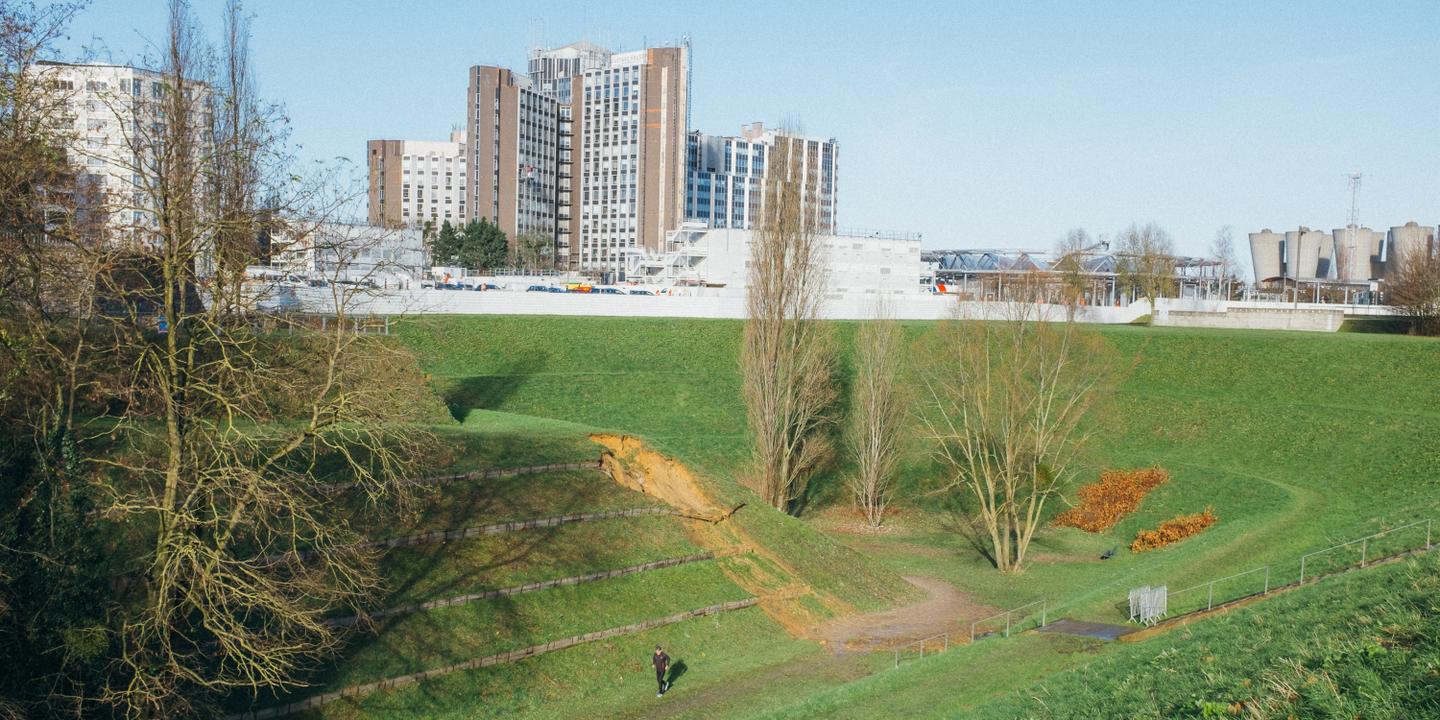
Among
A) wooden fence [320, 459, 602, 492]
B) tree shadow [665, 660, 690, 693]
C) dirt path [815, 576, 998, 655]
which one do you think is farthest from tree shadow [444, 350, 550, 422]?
tree shadow [665, 660, 690, 693]

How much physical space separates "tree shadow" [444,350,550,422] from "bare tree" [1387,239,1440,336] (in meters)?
53.6

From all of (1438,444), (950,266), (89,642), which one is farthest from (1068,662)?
(950,266)

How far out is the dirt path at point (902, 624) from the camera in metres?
26.6

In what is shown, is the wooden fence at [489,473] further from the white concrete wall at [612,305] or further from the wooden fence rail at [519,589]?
the white concrete wall at [612,305]

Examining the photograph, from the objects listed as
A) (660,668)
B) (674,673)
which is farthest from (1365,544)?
(660,668)

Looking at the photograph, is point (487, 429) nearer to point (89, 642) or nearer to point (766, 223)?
point (766, 223)

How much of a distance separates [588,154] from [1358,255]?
123m

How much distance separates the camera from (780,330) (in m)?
40.5

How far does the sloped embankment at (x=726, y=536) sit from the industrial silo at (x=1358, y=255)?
160 metres

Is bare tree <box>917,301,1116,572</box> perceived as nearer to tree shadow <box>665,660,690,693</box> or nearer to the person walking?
tree shadow <box>665,660,690,693</box>

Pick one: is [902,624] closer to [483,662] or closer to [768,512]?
[768,512]

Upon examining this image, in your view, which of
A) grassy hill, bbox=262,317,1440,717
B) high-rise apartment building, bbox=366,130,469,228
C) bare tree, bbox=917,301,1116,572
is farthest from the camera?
high-rise apartment building, bbox=366,130,469,228

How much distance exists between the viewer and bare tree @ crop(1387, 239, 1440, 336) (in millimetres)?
62156

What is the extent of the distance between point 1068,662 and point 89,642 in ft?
57.1
